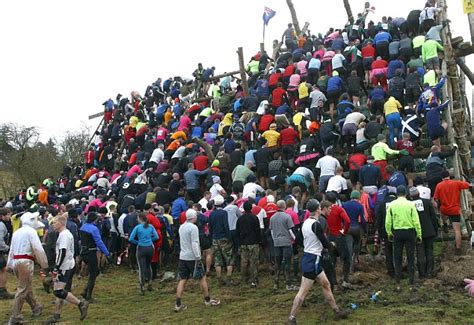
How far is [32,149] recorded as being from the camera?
A: 41.5 metres

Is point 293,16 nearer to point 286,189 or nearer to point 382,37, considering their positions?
point 382,37

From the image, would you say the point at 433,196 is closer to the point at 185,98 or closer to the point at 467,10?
the point at 467,10

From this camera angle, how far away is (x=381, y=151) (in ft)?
45.3

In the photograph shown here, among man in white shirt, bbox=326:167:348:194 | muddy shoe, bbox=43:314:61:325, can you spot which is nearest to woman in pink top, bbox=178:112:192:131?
man in white shirt, bbox=326:167:348:194

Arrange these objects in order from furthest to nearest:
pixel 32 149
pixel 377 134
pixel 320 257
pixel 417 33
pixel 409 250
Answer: pixel 32 149 < pixel 417 33 < pixel 377 134 < pixel 409 250 < pixel 320 257

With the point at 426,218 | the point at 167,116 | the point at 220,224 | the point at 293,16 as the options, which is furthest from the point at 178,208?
the point at 293,16

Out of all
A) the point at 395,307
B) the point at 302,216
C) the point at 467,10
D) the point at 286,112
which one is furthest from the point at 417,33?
the point at 395,307

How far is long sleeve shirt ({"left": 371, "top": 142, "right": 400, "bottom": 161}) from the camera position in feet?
44.8

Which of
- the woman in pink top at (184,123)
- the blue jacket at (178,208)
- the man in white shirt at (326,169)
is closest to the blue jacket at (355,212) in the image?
the man in white shirt at (326,169)

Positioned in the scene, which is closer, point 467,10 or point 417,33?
point 467,10

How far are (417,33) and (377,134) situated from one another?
6.02m

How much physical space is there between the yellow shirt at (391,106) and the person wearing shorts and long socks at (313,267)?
6506 mm

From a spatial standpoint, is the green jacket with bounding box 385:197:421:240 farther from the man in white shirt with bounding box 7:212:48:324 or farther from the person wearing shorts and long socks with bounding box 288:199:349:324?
the man in white shirt with bounding box 7:212:48:324

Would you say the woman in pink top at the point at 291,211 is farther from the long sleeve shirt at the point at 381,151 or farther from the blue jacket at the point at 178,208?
the blue jacket at the point at 178,208
